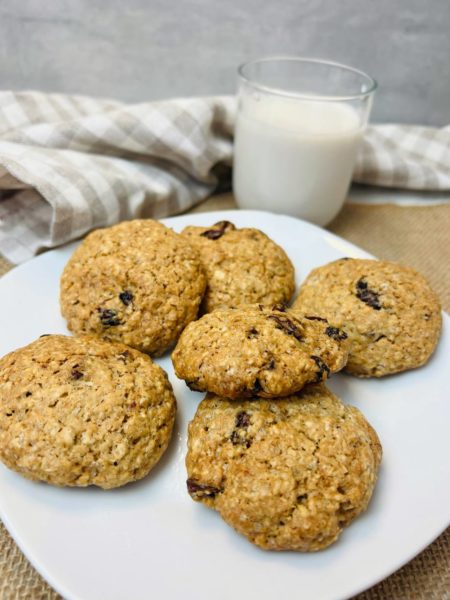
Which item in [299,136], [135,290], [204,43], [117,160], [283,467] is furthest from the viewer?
[204,43]

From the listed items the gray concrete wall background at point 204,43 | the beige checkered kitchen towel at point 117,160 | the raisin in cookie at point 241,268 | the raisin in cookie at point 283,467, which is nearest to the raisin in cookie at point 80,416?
the raisin in cookie at point 283,467

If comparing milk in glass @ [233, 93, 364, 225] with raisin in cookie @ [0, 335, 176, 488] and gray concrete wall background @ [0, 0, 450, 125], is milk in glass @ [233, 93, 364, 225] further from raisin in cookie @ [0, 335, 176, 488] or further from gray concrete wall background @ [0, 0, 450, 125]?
raisin in cookie @ [0, 335, 176, 488]

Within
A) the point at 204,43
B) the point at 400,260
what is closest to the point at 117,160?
the point at 204,43

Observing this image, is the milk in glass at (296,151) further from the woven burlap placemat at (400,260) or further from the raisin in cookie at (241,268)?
the raisin in cookie at (241,268)

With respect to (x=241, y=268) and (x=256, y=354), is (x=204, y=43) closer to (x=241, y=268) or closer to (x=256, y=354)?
(x=241, y=268)

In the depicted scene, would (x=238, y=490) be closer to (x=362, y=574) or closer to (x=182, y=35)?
(x=362, y=574)

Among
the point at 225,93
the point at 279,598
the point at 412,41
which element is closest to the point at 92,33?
the point at 225,93
